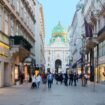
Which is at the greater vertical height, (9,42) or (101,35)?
(101,35)

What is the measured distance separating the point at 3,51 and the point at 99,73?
74.3 feet

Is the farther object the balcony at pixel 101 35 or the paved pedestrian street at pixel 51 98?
the balcony at pixel 101 35

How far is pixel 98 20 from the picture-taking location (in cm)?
6125

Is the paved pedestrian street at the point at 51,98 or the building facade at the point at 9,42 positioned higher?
the building facade at the point at 9,42

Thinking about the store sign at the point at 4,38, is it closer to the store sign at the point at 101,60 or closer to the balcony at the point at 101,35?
the balcony at the point at 101,35

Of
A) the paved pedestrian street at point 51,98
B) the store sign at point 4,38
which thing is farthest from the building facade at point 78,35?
the paved pedestrian street at point 51,98

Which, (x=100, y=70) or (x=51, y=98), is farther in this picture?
(x=100, y=70)

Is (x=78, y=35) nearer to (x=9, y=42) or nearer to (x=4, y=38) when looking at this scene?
(x=9, y=42)

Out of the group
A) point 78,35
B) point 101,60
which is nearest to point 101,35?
point 101,60

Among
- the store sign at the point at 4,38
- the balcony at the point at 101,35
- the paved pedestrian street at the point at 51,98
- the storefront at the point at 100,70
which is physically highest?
the balcony at the point at 101,35

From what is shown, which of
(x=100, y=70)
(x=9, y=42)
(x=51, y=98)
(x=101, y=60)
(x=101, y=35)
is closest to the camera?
(x=51, y=98)

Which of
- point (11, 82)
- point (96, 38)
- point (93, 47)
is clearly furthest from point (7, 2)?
point (93, 47)

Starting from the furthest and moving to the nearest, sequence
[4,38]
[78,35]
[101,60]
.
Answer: [78,35] → [101,60] → [4,38]

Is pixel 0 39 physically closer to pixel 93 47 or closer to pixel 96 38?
pixel 96 38
